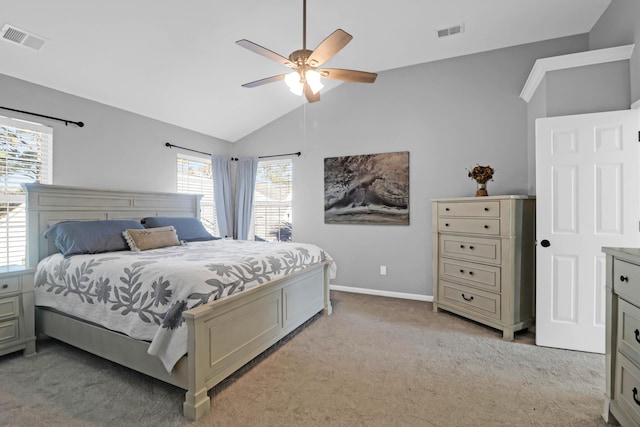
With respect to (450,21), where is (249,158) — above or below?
below

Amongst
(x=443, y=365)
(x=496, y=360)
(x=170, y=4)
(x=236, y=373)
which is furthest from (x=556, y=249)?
(x=170, y=4)

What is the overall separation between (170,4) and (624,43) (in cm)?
364

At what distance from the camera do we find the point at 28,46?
99.2 inches

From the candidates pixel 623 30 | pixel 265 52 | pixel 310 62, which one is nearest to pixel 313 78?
pixel 310 62

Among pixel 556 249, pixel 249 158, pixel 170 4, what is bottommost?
pixel 556 249

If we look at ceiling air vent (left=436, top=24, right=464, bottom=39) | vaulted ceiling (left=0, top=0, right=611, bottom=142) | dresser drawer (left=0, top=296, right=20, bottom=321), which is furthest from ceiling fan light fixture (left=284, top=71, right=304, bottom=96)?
dresser drawer (left=0, top=296, right=20, bottom=321)

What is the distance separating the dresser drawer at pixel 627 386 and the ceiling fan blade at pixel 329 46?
2.24 m

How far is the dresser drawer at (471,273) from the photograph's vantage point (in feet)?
9.53

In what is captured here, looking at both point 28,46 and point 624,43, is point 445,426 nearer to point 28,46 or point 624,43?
point 624,43

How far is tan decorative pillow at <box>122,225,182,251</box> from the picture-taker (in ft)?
9.68

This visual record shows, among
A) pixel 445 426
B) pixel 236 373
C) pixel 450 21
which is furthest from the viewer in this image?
pixel 450 21

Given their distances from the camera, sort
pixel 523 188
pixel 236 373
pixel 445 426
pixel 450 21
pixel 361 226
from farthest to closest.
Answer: pixel 361 226 < pixel 523 188 < pixel 450 21 < pixel 236 373 < pixel 445 426

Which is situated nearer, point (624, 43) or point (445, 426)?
point (445, 426)

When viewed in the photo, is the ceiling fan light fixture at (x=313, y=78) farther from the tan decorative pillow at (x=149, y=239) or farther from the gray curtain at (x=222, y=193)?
the gray curtain at (x=222, y=193)
